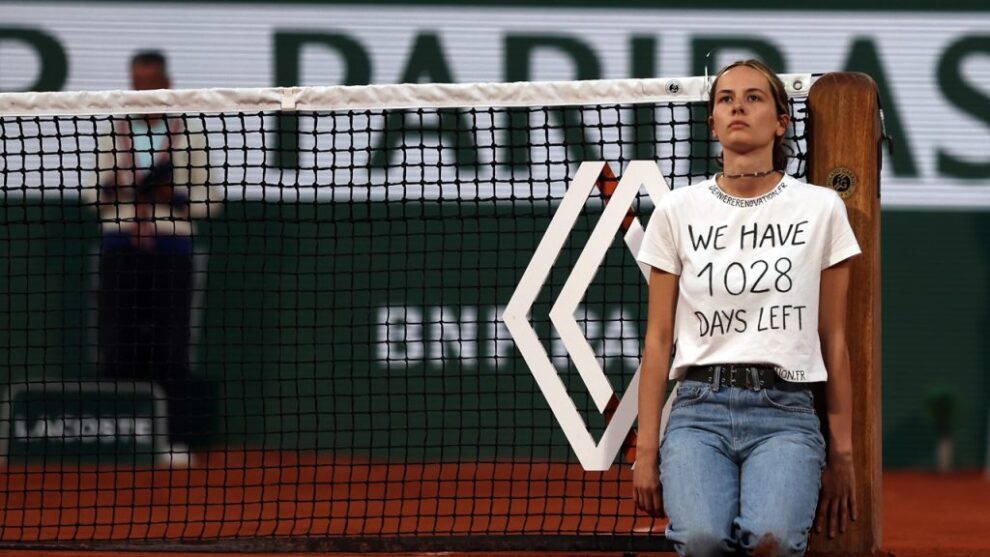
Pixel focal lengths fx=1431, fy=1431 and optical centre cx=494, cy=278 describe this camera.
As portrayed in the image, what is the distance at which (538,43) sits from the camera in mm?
8719

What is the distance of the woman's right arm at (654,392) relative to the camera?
3.96 m

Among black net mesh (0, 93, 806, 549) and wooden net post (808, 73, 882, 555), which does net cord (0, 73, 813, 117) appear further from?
black net mesh (0, 93, 806, 549)

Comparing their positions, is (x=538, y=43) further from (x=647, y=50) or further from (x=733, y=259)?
(x=733, y=259)

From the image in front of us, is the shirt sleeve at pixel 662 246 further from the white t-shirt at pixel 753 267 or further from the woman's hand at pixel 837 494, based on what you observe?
the woman's hand at pixel 837 494

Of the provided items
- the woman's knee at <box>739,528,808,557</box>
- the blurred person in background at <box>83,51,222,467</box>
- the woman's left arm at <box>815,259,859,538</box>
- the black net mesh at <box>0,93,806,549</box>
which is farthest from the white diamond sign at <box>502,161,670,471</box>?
the blurred person in background at <box>83,51,222,467</box>

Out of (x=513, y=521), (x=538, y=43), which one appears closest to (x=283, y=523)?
(x=513, y=521)

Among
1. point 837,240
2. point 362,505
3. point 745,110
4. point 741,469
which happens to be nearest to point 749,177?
point 745,110

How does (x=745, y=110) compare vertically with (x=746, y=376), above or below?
above

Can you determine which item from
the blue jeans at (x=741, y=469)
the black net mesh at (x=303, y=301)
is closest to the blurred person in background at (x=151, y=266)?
the black net mesh at (x=303, y=301)

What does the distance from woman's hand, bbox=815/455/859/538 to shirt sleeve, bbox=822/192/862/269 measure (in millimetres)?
553

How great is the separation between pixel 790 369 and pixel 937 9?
5563 mm

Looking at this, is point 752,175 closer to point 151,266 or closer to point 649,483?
point 649,483

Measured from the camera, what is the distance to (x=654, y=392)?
3.97m

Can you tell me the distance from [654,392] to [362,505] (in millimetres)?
3369
